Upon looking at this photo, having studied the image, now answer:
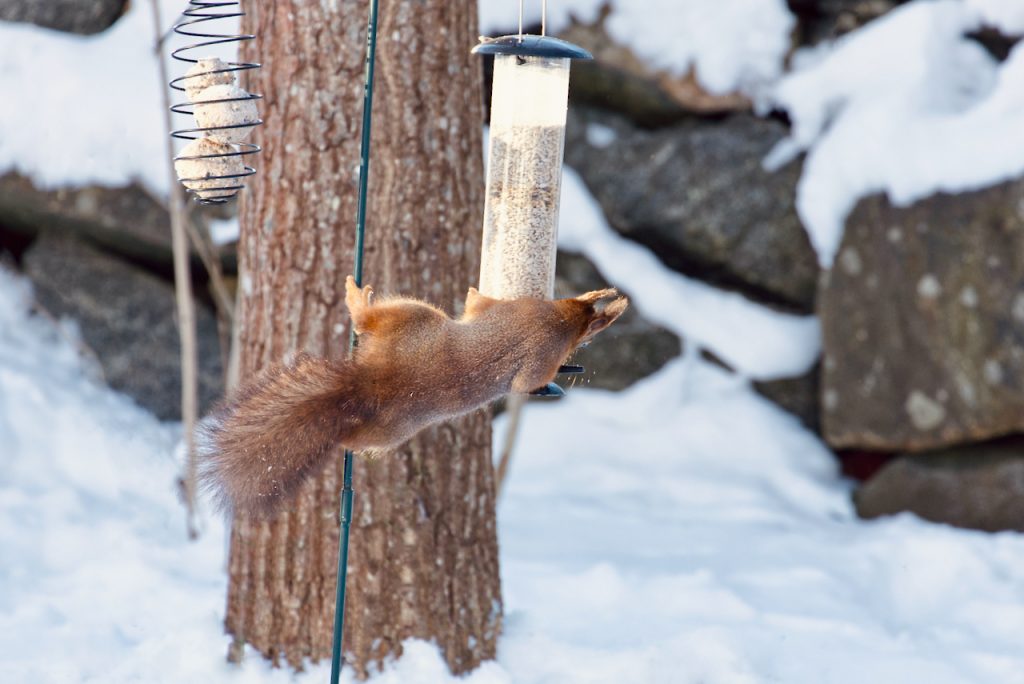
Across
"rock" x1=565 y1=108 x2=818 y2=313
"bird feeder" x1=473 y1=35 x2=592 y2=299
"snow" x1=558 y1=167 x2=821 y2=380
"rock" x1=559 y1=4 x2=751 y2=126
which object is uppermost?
"bird feeder" x1=473 y1=35 x2=592 y2=299

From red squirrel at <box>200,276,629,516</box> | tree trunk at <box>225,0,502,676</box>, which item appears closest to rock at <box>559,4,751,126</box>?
tree trunk at <box>225,0,502,676</box>

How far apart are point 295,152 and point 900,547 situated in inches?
109

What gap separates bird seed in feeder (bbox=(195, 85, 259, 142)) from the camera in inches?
81.3

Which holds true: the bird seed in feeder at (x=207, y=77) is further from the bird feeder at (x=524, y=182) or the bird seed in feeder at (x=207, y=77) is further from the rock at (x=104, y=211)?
the rock at (x=104, y=211)

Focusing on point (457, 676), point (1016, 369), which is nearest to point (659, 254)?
point (1016, 369)

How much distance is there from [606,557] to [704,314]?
4.78ft

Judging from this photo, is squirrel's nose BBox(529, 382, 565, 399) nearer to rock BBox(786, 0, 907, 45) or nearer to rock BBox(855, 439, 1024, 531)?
rock BBox(855, 439, 1024, 531)

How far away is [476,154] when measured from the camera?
2836 millimetres

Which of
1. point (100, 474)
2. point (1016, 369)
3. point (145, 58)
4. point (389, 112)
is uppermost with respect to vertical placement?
point (389, 112)

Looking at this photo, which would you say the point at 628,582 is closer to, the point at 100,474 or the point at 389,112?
the point at 389,112

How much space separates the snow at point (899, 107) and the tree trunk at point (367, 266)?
7.46ft

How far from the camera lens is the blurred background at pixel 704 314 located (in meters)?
3.96

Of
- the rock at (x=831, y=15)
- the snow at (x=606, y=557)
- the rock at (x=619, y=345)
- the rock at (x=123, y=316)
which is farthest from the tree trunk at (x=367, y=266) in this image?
the rock at (x=831, y=15)

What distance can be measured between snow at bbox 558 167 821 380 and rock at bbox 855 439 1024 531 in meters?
0.65
